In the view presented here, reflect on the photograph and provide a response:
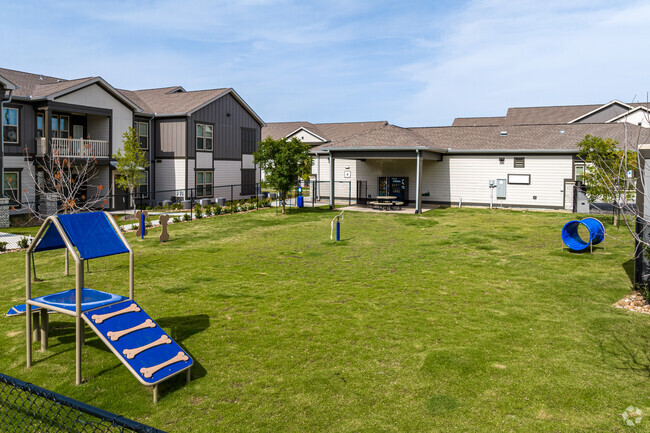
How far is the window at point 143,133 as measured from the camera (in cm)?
3216

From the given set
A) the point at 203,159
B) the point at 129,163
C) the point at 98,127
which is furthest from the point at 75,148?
the point at 203,159

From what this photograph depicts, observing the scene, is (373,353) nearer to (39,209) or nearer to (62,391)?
(62,391)

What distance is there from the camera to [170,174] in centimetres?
3322

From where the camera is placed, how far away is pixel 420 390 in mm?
6449

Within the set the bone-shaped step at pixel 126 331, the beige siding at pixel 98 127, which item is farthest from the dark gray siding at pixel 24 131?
the bone-shaped step at pixel 126 331

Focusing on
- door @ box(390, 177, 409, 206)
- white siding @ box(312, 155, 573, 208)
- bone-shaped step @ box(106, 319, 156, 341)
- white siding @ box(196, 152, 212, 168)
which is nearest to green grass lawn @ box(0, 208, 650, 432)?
bone-shaped step @ box(106, 319, 156, 341)

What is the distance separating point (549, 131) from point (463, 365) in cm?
2974

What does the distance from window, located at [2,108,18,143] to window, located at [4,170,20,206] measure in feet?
5.64

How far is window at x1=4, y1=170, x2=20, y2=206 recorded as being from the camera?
2433 centimetres

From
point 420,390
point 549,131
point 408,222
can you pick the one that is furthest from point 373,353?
point 549,131

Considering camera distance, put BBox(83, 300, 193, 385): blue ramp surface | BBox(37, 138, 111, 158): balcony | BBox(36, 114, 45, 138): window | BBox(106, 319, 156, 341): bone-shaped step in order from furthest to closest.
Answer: BBox(36, 114, 45, 138): window, BBox(37, 138, 111, 158): balcony, BBox(106, 319, 156, 341): bone-shaped step, BBox(83, 300, 193, 385): blue ramp surface

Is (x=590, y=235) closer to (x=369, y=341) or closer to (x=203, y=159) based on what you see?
(x=369, y=341)

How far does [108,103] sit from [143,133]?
4002 mm

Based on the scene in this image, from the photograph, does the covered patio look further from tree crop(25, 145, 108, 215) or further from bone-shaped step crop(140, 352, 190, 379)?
bone-shaped step crop(140, 352, 190, 379)
